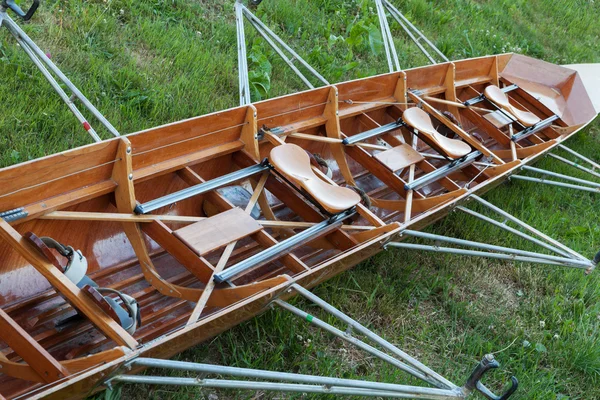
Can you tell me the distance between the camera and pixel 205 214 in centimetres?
440

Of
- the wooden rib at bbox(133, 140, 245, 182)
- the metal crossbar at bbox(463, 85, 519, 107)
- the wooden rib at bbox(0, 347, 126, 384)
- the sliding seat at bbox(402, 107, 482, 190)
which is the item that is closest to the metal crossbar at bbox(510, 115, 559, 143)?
the metal crossbar at bbox(463, 85, 519, 107)

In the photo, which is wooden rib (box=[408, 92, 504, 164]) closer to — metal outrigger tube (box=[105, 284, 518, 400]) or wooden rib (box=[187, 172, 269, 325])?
wooden rib (box=[187, 172, 269, 325])

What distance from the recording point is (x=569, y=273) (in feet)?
17.4

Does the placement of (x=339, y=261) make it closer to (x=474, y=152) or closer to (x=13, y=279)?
(x=13, y=279)

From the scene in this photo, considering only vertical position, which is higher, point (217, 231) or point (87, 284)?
point (87, 284)

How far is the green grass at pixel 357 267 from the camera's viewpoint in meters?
4.09

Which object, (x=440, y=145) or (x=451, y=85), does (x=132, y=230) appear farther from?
(x=451, y=85)

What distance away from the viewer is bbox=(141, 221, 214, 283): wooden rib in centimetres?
356

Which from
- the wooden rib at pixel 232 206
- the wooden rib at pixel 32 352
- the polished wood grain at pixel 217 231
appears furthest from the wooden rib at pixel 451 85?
the wooden rib at pixel 32 352

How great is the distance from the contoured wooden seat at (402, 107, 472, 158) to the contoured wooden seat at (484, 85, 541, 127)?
1260 mm

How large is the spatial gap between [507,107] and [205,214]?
3601mm

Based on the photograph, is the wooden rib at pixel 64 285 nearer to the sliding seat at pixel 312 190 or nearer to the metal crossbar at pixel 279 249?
the metal crossbar at pixel 279 249

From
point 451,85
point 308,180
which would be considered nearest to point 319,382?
point 308,180

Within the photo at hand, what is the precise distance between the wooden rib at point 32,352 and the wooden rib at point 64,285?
0.27 meters
